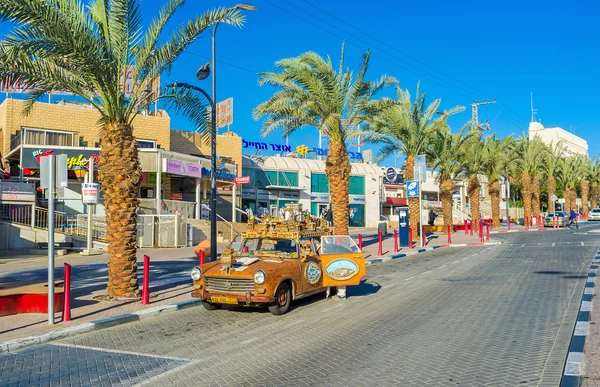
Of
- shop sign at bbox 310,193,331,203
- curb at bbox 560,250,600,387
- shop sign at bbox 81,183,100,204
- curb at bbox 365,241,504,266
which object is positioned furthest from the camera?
shop sign at bbox 310,193,331,203

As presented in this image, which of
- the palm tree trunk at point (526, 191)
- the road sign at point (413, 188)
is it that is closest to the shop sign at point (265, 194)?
the road sign at point (413, 188)

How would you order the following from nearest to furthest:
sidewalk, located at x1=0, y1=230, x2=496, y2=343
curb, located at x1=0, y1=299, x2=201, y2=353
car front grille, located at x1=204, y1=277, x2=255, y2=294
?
curb, located at x1=0, y1=299, x2=201, y2=353
sidewalk, located at x1=0, y1=230, x2=496, y2=343
car front grille, located at x1=204, y1=277, x2=255, y2=294

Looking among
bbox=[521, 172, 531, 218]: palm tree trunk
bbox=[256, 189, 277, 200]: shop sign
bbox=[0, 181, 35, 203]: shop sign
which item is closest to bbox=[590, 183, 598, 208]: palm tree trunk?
bbox=[521, 172, 531, 218]: palm tree trunk

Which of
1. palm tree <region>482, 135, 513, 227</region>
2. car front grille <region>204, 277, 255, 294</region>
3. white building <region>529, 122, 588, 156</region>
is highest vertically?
white building <region>529, 122, 588, 156</region>

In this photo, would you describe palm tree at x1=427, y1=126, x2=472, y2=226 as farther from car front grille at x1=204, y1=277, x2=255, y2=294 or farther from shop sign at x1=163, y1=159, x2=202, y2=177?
car front grille at x1=204, y1=277, x2=255, y2=294

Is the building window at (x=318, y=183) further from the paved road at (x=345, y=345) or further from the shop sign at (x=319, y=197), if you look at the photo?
the paved road at (x=345, y=345)

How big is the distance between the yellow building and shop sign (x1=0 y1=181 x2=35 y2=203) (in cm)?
167

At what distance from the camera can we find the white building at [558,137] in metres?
126

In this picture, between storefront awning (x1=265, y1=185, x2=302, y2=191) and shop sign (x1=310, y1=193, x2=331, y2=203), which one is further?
shop sign (x1=310, y1=193, x2=331, y2=203)

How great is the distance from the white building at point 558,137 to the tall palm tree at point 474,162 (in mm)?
88033

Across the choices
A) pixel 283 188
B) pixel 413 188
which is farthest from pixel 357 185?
pixel 413 188

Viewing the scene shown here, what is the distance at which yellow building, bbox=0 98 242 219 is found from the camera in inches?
1049

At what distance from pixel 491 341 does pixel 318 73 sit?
14.5m

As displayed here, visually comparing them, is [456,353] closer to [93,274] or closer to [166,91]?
[166,91]
